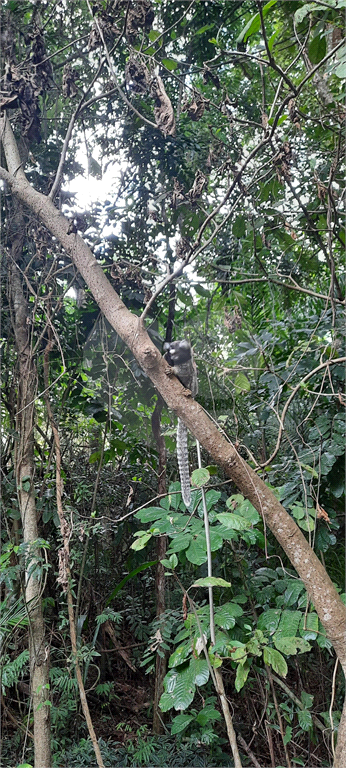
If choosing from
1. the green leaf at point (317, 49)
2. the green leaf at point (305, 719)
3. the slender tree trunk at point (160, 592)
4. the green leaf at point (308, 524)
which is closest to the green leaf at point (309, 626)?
the green leaf at point (308, 524)

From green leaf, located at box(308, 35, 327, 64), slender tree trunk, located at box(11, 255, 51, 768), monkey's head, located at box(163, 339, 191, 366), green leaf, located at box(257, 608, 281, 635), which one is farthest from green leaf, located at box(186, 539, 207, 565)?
green leaf, located at box(308, 35, 327, 64)

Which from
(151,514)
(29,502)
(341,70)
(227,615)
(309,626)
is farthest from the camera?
(29,502)

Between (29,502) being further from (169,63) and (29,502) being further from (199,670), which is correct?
(169,63)

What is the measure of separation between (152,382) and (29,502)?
0.67 m

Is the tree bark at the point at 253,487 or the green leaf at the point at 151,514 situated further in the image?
the green leaf at the point at 151,514

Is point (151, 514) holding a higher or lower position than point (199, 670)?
higher

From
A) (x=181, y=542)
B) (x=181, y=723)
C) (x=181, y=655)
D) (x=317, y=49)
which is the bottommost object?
(x=181, y=723)

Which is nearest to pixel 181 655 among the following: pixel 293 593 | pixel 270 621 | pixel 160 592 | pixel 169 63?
pixel 270 621

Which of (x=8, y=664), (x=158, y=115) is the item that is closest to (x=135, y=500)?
(x=8, y=664)

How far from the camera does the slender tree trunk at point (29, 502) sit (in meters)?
1.78

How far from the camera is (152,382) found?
1.78 m

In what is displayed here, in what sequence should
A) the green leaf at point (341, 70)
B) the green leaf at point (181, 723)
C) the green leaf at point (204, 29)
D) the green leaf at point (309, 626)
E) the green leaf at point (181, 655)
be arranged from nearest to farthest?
the green leaf at point (341, 70) → the green leaf at point (309, 626) → the green leaf at point (181, 655) → the green leaf at point (181, 723) → the green leaf at point (204, 29)

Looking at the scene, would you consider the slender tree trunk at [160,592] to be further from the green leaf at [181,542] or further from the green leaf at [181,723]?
the green leaf at [181,542]

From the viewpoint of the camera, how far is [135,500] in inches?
97.6
